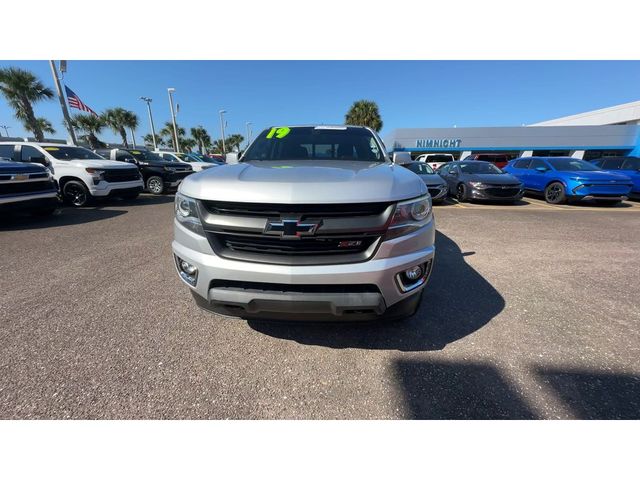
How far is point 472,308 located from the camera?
2.71 m

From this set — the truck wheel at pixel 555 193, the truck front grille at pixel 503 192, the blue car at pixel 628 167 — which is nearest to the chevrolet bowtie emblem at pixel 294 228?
the truck front grille at pixel 503 192

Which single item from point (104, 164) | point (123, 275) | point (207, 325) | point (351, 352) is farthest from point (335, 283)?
point (104, 164)

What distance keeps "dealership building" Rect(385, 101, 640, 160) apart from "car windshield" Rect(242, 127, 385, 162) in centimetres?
3298

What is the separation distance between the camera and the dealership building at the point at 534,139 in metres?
32.3

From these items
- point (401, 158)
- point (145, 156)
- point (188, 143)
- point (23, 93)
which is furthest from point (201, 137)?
point (401, 158)

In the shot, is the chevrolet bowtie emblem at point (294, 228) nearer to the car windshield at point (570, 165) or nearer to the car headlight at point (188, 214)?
the car headlight at point (188, 214)

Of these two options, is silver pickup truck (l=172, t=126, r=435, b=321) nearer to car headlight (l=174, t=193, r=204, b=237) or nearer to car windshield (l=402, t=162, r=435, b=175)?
car headlight (l=174, t=193, r=204, b=237)

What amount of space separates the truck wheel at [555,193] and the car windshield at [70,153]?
48.1 ft

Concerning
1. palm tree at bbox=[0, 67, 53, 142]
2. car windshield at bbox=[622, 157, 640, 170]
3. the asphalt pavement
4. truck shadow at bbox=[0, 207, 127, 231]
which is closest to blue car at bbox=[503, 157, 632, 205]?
car windshield at bbox=[622, 157, 640, 170]

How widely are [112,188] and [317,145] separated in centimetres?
769

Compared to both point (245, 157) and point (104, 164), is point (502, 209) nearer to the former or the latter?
point (245, 157)

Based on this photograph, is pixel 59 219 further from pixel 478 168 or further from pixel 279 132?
pixel 478 168

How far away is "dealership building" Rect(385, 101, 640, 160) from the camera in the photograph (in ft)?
106

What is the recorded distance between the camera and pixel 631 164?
33.3ft
